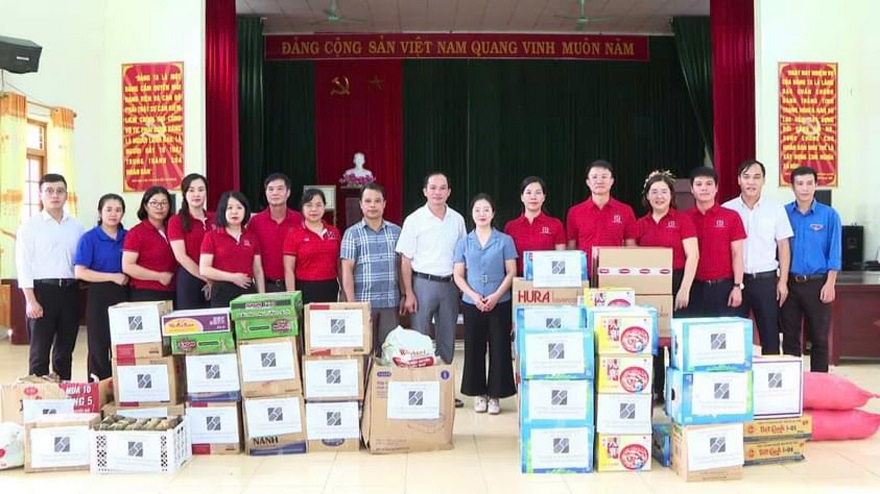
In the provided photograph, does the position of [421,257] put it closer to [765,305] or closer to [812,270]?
[765,305]

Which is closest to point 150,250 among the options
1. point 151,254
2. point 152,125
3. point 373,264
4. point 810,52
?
point 151,254

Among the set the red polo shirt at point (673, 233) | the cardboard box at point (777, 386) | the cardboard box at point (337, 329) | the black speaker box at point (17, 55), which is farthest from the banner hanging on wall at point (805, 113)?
the black speaker box at point (17, 55)

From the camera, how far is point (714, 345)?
3.24 meters

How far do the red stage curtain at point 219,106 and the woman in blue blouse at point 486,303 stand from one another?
14.5 ft

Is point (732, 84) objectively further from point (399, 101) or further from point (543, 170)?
point (399, 101)

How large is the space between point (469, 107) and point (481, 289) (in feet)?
26.6


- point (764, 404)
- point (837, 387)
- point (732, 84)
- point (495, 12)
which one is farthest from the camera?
point (495, 12)

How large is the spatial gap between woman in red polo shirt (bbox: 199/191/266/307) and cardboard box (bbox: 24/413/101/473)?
3.13 ft

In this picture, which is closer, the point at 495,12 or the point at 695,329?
the point at 695,329

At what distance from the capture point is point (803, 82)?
7.00 metres

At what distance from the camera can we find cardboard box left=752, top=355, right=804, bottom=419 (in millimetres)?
3443

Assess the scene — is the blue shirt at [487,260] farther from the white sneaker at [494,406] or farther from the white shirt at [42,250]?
the white shirt at [42,250]

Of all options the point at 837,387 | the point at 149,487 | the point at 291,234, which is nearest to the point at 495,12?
the point at 291,234

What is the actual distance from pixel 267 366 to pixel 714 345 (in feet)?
6.42
